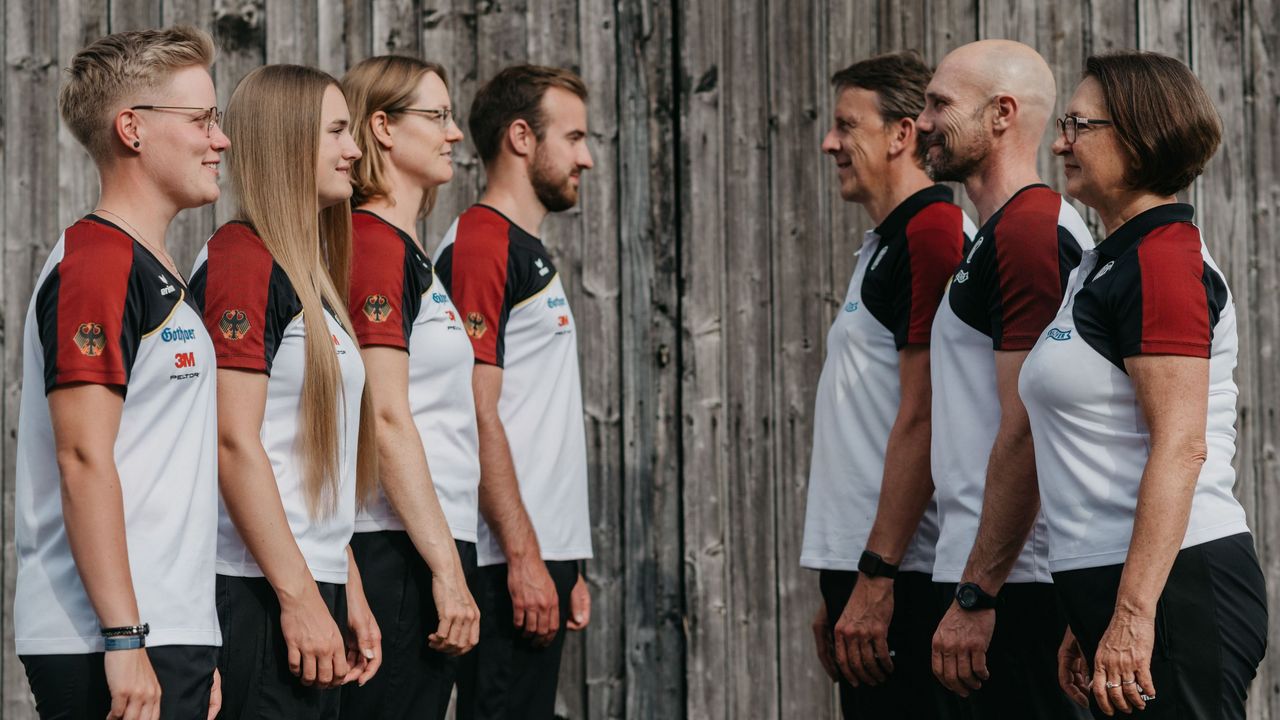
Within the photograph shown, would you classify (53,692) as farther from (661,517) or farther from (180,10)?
(180,10)

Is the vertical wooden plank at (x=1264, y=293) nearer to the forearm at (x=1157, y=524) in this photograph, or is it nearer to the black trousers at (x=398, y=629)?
the forearm at (x=1157, y=524)

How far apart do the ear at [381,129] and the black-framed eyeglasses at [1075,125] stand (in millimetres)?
1747

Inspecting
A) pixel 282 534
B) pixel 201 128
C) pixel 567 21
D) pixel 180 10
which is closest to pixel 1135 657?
pixel 282 534

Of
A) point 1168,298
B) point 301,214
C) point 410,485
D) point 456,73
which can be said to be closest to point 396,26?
point 456,73

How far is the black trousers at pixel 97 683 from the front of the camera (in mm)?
2174

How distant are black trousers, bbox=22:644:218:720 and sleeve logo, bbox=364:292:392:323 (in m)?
1.02

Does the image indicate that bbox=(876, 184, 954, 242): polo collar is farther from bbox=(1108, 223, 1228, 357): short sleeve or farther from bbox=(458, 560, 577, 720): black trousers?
bbox=(458, 560, 577, 720): black trousers

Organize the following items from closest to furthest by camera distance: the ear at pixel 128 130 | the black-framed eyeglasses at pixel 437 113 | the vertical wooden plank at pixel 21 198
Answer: the ear at pixel 128 130 < the black-framed eyeglasses at pixel 437 113 < the vertical wooden plank at pixel 21 198

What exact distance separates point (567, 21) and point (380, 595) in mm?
2371

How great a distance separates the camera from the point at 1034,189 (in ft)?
9.93

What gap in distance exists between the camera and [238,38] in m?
4.66

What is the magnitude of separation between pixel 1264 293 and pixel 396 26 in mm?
3214

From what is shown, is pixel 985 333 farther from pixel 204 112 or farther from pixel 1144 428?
pixel 204 112

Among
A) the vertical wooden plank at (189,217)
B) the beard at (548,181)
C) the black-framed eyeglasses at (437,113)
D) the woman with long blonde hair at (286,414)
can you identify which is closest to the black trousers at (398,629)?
the woman with long blonde hair at (286,414)
